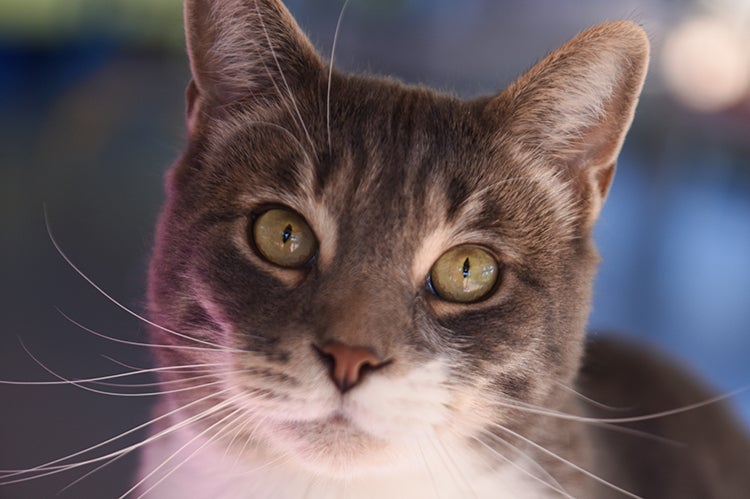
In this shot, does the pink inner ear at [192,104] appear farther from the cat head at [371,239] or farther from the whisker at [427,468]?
the whisker at [427,468]

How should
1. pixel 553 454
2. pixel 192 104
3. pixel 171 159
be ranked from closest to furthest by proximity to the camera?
pixel 553 454
pixel 192 104
pixel 171 159

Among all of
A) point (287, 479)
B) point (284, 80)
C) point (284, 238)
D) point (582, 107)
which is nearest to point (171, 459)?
point (287, 479)

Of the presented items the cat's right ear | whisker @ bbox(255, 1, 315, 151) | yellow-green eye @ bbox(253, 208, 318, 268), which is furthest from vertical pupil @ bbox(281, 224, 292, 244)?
the cat's right ear

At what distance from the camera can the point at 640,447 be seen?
60.6 inches

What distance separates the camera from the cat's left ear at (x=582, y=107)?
1.20 m

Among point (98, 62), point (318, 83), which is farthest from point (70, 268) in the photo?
point (318, 83)

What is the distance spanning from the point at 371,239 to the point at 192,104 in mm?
459

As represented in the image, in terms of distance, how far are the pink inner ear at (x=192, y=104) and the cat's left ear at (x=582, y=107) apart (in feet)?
1.76

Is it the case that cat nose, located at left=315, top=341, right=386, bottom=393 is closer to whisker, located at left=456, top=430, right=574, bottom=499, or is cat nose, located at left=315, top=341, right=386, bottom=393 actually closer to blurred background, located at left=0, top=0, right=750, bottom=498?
whisker, located at left=456, top=430, right=574, bottom=499

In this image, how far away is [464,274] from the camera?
1229mm

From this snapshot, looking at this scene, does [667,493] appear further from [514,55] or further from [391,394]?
[514,55]

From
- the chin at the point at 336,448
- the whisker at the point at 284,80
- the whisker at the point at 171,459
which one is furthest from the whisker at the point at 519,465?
the whisker at the point at 284,80

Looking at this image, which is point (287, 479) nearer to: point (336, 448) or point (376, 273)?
point (336, 448)

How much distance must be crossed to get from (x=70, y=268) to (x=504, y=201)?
0.79 m
